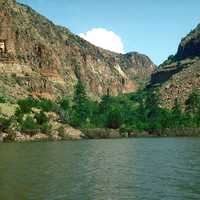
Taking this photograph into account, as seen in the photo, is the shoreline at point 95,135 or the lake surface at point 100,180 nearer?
the lake surface at point 100,180

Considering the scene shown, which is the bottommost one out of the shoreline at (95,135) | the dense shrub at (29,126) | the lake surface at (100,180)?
the lake surface at (100,180)

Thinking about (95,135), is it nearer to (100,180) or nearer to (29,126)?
(29,126)

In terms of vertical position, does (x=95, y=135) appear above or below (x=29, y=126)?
below

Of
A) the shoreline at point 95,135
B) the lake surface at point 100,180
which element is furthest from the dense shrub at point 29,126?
the lake surface at point 100,180

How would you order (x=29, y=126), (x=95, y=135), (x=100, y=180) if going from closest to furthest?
(x=100, y=180)
(x=29, y=126)
(x=95, y=135)

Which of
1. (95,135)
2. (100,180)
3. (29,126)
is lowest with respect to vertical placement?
(100,180)

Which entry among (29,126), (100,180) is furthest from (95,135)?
(100,180)

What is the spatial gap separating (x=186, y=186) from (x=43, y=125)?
129m

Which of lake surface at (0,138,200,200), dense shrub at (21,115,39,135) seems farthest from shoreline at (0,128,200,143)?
lake surface at (0,138,200,200)

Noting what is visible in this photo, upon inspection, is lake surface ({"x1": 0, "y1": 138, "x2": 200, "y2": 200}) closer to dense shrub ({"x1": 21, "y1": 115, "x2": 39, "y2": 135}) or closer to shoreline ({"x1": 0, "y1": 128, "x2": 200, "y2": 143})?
shoreline ({"x1": 0, "y1": 128, "x2": 200, "y2": 143})

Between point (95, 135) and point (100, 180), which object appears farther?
point (95, 135)

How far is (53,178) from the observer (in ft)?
162

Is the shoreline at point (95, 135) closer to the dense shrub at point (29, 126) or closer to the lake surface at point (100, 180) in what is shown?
the dense shrub at point (29, 126)

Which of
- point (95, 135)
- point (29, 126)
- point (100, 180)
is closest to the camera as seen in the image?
point (100, 180)
